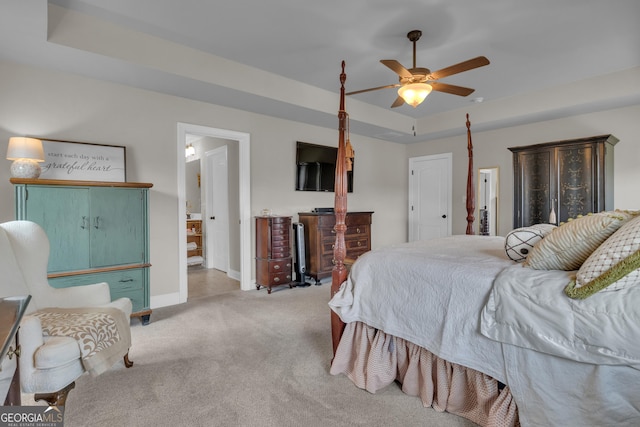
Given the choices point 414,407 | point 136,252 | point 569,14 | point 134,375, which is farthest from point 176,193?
point 569,14

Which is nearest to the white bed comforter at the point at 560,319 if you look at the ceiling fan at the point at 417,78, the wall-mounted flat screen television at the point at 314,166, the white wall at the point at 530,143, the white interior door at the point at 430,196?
the ceiling fan at the point at 417,78

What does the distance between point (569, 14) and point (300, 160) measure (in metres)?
3.38

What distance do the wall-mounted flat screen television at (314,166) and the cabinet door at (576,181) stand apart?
304 centimetres

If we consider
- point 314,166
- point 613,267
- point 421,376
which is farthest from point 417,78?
point 314,166

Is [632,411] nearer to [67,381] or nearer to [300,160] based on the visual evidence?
[67,381]

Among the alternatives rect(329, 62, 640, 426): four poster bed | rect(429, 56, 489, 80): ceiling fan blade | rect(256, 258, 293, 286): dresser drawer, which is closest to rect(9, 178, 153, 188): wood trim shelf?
rect(256, 258, 293, 286): dresser drawer

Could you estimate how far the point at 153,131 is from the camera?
3.66m

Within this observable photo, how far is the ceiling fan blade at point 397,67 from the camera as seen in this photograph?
2.61 metres

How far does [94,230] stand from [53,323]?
129cm

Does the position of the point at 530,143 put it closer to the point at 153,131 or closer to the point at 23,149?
the point at 153,131

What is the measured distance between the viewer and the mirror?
5406 mm

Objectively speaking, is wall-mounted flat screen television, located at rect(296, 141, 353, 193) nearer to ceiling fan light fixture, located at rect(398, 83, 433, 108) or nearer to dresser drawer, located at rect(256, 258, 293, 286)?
dresser drawer, located at rect(256, 258, 293, 286)

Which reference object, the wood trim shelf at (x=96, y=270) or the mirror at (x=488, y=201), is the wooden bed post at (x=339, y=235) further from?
the mirror at (x=488, y=201)

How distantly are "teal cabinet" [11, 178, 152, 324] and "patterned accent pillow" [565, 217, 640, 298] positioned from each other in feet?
10.6
